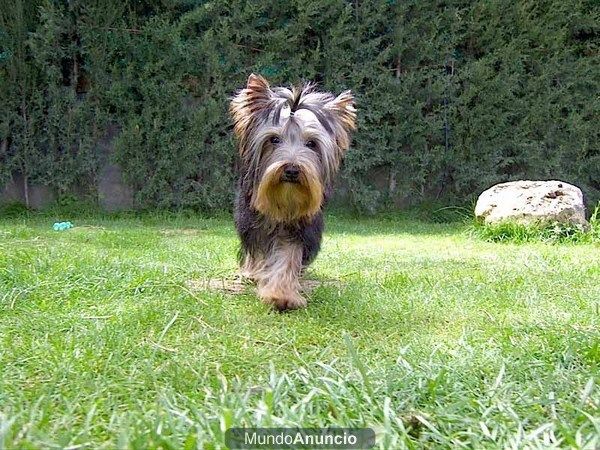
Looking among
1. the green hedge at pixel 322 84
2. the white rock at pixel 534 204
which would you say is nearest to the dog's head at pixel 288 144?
the white rock at pixel 534 204

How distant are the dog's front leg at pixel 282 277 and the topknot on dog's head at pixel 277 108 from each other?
78 cm

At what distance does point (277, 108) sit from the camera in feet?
12.7

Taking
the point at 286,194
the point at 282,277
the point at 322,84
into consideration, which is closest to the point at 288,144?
the point at 286,194

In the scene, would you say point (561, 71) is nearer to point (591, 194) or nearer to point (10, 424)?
point (591, 194)

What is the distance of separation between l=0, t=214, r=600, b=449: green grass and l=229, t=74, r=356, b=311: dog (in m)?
0.31

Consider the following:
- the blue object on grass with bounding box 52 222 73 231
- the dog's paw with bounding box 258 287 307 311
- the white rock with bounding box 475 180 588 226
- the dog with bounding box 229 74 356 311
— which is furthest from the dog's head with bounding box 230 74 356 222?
the blue object on grass with bounding box 52 222 73 231

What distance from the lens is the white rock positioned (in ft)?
22.5

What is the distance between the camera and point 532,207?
6.93 meters

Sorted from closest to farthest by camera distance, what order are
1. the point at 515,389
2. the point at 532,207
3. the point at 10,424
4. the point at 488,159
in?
the point at 10,424
the point at 515,389
the point at 532,207
the point at 488,159

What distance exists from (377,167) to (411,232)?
2.01m

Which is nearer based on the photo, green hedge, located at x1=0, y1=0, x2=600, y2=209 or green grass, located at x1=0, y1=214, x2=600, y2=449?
green grass, located at x1=0, y1=214, x2=600, y2=449

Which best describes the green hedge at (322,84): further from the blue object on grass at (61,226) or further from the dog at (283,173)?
the dog at (283,173)

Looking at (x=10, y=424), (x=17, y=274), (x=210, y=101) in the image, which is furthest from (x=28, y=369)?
(x=210, y=101)

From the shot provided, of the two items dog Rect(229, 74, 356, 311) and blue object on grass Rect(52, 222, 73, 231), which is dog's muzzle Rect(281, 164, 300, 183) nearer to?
dog Rect(229, 74, 356, 311)
